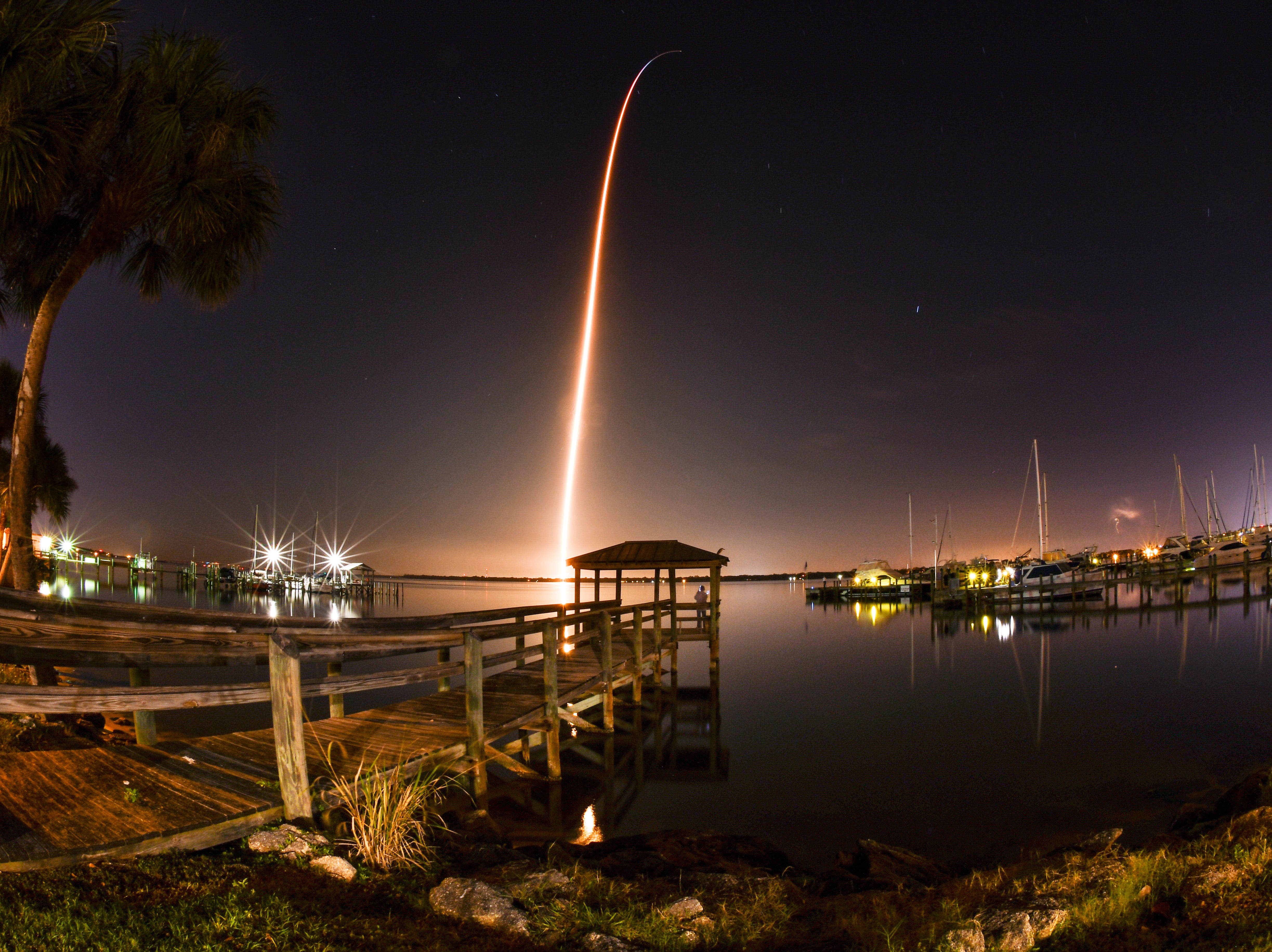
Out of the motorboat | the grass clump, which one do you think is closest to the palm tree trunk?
the grass clump

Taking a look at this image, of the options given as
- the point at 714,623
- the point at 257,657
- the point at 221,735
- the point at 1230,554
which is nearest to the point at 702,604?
the point at 714,623

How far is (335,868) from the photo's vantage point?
14.8 ft

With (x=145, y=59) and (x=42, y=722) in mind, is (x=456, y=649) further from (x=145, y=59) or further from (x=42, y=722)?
(x=145, y=59)

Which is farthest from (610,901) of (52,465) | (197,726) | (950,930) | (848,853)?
(52,465)

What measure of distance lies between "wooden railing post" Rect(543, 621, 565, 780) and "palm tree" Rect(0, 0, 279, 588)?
6.57 metres

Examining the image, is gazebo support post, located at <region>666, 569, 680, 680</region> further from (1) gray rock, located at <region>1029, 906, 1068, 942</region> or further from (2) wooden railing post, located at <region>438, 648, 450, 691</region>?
(1) gray rock, located at <region>1029, 906, 1068, 942</region>

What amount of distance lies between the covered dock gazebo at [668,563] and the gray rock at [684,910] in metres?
14.8

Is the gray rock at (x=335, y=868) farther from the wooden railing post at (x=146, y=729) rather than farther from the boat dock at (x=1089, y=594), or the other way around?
the boat dock at (x=1089, y=594)

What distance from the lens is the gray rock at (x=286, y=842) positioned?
15.4ft

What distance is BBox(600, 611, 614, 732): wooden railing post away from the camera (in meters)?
12.4

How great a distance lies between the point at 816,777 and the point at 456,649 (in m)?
19.3

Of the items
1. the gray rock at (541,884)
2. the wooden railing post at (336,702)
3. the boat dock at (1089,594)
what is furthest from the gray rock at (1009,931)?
the boat dock at (1089,594)

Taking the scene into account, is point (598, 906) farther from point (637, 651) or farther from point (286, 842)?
point (637, 651)

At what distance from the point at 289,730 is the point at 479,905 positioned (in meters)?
1.98
